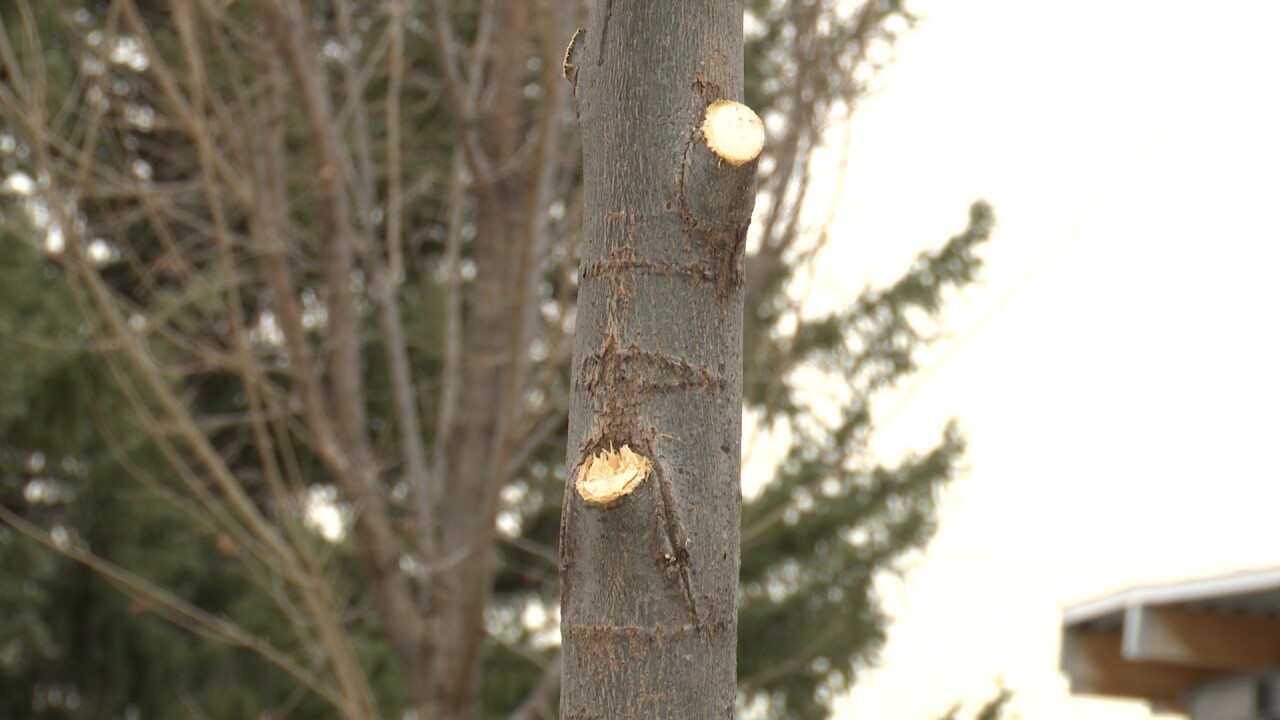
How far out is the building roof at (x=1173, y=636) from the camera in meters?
3.92

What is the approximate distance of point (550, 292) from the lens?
8148 mm

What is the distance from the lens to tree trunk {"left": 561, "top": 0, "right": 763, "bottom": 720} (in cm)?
134

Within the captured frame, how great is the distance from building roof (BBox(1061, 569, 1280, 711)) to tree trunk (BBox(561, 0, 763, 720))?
8.94ft

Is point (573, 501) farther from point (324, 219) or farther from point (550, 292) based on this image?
point (550, 292)

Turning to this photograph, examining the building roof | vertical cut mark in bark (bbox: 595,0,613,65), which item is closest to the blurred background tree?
the building roof

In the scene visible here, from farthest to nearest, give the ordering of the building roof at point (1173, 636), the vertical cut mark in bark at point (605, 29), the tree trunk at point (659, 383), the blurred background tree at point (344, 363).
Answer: the blurred background tree at point (344, 363) → the building roof at point (1173, 636) → the vertical cut mark in bark at point (605, 29) → the tree trunk at point (659, 383)

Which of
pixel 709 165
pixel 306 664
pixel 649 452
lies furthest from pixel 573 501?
pixel 306 664

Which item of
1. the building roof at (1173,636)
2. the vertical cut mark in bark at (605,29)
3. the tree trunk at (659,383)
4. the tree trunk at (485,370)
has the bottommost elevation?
the tree trunk at (659,383)

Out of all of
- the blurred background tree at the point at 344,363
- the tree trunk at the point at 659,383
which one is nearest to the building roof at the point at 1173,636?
the blurred background tree at the point at 344,363

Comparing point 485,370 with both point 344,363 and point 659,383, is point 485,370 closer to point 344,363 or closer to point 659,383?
point 344,363

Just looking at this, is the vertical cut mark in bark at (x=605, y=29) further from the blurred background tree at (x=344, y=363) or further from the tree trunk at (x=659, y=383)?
the blurred background tree at (x=344, y=363)

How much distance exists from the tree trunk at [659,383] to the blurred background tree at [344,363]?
2349 millimetres

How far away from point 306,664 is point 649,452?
22.3ft

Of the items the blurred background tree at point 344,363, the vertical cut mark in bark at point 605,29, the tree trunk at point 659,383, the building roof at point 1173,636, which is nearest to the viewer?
the tree trunk at point 659,383
